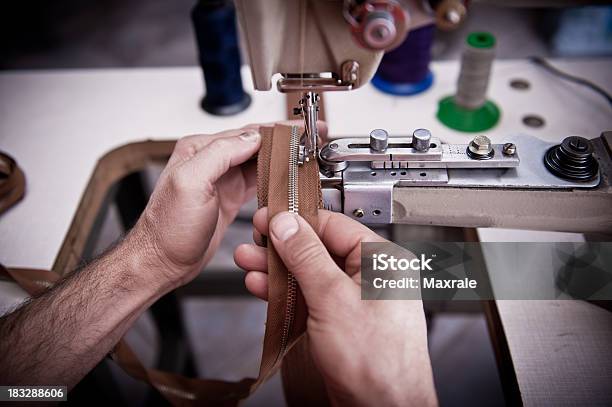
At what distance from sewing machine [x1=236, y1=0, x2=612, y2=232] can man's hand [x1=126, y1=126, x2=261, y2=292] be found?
155mm

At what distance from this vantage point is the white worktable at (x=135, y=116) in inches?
42.0

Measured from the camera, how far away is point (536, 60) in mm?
1398

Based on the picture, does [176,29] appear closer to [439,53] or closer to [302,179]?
[439,53]

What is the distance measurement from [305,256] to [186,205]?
Answer: 280mm

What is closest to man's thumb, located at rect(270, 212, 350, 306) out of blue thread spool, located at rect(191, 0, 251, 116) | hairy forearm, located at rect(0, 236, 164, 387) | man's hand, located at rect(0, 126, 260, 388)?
man's hand, located at rect(0, 126, 260, 388)

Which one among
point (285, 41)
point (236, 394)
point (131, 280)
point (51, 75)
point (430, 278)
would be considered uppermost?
point (285, 41)

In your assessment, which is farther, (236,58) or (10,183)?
(236,58)

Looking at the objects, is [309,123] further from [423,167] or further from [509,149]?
[509,149]

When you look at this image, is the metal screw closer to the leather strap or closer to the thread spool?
the leather strap

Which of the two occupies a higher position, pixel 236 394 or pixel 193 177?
pixel 193 177

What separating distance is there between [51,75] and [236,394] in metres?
1.06

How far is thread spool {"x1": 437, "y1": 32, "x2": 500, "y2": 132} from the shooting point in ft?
3.73

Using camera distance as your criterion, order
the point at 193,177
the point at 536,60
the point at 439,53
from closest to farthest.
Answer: the point at 193,177, the point at 536,60, the point at 439,53

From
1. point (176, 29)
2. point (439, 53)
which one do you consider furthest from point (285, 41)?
point (176, 29)
